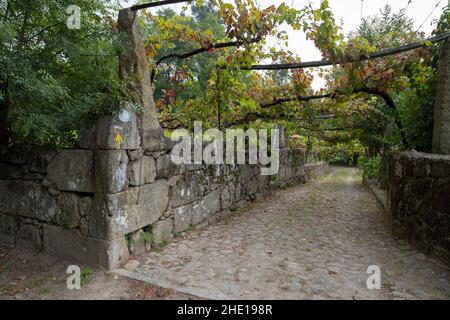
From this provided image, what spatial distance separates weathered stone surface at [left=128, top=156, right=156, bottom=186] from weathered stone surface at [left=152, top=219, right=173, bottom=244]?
0.62 m

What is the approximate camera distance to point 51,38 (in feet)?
10.8

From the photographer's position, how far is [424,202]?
13.0 ft

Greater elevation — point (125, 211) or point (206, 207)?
point (125, 211)

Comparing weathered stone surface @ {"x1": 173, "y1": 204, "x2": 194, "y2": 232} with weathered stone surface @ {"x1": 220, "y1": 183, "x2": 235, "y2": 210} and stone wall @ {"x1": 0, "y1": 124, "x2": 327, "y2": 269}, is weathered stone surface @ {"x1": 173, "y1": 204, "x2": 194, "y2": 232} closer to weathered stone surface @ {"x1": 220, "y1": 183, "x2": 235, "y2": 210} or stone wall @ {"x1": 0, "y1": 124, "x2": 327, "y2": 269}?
stone wall @ {"x1": 0, "y1": 124, "x2": 327, "y2": 269}

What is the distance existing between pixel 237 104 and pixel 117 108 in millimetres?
4876

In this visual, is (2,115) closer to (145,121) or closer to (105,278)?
(145,121)

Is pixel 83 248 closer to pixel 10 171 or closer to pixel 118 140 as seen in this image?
pixel 118 140

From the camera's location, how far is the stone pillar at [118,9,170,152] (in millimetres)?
3656

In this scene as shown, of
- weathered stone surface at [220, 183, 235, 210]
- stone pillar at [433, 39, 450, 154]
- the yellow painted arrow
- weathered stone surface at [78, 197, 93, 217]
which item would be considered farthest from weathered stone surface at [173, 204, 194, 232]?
stone pillar at [433, 39, 450, 154]

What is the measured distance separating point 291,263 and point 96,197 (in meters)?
2.27

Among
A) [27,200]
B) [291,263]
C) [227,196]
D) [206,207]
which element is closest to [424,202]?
[291,263]

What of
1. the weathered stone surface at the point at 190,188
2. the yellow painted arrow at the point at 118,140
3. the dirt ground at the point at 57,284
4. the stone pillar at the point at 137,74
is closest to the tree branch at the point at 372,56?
the weathered stone surface at the point at 190,188

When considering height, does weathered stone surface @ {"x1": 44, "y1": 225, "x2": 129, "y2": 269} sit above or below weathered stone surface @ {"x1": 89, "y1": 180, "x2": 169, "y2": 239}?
below

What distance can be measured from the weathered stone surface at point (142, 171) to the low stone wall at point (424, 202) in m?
3.41
